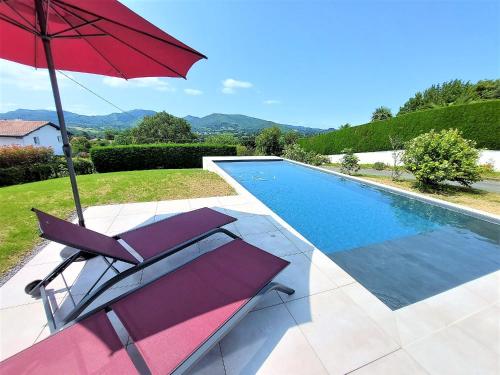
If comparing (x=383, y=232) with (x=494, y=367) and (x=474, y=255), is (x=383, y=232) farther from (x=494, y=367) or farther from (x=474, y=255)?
(x=494, y=367)

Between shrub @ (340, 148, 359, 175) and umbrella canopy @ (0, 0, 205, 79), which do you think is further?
shrub @ (340, 148, 359, 175)

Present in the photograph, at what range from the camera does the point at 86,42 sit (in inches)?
135

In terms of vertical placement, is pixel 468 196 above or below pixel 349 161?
below

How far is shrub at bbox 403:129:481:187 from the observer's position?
298 inches

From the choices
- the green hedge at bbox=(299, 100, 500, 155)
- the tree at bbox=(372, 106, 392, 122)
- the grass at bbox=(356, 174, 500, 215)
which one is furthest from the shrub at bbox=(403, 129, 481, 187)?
the tree at bbox=(372, 106, 392, 122)

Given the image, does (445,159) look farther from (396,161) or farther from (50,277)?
(50,277)

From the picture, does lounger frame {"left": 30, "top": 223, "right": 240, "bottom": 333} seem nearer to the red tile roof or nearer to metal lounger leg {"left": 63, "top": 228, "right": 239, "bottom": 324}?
metal lounger leg {"left": 63, "top": 228, "right": 239, "bottom": 324}

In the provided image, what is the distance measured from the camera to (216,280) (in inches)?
91.8

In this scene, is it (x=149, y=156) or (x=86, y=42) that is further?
(x=149, y=156)

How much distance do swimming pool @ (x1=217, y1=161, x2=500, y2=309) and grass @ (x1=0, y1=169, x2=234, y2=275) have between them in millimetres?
2255

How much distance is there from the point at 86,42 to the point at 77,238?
3.17 metres

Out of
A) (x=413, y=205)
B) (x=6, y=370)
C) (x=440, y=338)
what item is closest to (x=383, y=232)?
(x=413, y=205)

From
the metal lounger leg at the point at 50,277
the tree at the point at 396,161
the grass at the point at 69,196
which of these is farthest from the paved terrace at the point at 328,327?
the tree at the point at 396,161

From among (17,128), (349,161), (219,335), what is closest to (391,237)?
(219,335)
